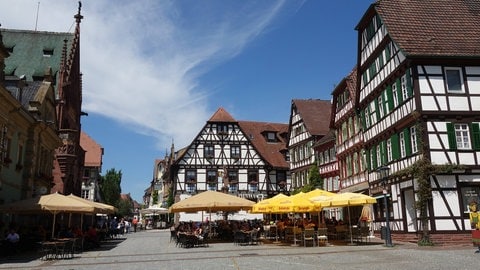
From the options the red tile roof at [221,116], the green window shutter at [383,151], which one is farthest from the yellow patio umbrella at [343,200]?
the red tile roof at [221,116]

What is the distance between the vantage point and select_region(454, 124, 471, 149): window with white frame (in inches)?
906

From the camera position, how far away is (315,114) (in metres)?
48.9

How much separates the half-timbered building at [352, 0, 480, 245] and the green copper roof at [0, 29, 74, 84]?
27865mm

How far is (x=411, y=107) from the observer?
23.5 meters

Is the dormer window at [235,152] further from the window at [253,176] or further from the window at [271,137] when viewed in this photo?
the window at [271,137]

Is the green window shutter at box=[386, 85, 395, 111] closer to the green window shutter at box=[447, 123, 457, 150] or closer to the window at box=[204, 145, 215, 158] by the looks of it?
the green window shutter at box=[447, 123, 457, 150]

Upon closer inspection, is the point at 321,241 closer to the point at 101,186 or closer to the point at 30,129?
the point at 30,129

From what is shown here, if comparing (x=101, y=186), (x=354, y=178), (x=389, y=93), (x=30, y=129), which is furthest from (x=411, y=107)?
(x=101, y=186)

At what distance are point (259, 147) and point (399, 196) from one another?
34.9 m

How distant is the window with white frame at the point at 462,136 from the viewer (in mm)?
23000

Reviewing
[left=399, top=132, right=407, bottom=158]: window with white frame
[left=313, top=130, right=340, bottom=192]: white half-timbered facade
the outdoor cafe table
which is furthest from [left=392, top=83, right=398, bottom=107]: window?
the outdoor cafe table

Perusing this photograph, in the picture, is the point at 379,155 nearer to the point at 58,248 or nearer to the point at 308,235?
the point at 308,235

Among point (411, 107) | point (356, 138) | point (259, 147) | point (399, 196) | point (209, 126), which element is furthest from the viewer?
point (259, 147)

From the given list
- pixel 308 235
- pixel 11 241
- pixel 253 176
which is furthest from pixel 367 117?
pixel 253 176
